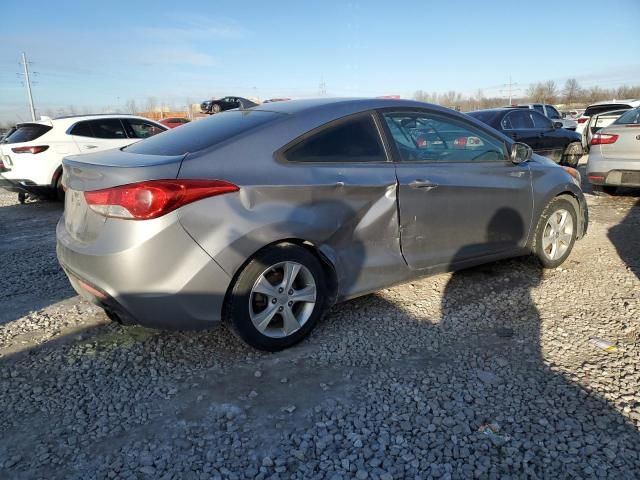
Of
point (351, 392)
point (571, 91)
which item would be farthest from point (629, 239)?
point (571, 91)

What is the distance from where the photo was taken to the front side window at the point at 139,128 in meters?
9.41

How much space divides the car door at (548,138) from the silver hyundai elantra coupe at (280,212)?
699cm

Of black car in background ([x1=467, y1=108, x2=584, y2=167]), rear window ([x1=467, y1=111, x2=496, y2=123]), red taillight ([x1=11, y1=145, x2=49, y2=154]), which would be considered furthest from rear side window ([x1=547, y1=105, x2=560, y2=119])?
red taillight ([x1=11, y1=145, x2=49, y2=154])

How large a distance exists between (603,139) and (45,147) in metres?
9.03

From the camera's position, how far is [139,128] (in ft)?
31.5

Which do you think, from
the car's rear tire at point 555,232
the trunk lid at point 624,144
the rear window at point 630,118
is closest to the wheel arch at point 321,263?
the car's rear tire at point 555,232

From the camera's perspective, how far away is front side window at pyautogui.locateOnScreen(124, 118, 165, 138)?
941 cm

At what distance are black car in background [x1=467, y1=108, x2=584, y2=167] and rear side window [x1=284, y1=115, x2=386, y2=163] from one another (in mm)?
6526

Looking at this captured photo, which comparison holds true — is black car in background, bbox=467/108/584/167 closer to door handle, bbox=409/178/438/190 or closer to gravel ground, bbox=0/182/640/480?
gravel ground, bbox=0/182/640/480

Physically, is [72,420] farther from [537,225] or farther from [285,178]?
[537,225]

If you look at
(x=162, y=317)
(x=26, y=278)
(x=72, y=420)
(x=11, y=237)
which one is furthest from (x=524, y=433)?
(x=11, y=237)

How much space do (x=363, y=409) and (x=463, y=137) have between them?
96.1 inches

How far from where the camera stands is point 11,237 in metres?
6.46

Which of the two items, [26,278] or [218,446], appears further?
[26,278]
